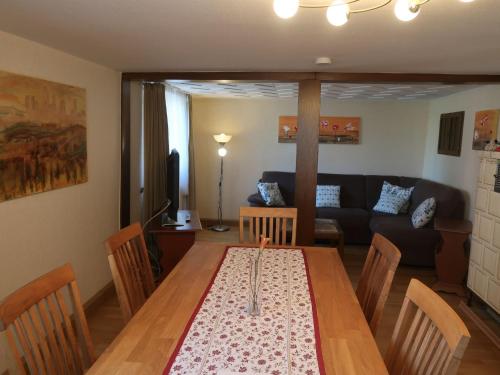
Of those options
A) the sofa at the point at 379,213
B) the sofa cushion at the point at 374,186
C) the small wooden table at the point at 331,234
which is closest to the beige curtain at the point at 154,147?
the sofa at the point at 379,213

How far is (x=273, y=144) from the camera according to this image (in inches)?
253

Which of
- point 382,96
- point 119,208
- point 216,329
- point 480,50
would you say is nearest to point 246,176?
Answer: point 382,96

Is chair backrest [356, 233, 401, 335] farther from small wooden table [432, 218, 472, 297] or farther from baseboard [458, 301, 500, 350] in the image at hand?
small wooden table [432, 218, 472, 297]

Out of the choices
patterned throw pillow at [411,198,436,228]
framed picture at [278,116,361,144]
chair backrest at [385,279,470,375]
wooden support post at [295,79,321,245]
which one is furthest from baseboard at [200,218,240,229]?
chair backrest at [385,279,470,375]

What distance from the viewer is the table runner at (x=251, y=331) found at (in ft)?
4.19

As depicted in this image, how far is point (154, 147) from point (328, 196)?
2739 millimetres

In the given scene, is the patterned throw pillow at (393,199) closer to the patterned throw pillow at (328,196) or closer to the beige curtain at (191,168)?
the patterned throw pillow at (328,196)

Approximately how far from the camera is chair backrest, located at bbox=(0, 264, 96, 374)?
47.6 inches

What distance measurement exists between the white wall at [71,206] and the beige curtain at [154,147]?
0.48 metres

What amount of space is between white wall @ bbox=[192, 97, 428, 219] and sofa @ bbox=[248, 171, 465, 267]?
33cm

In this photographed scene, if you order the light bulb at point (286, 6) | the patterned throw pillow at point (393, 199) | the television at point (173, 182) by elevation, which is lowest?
the patterned throw pillow at point (393, 199)

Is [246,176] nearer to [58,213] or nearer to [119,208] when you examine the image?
[119,208]

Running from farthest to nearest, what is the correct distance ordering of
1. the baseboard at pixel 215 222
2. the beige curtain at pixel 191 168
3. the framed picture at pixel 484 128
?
the baseboard at pixel 215 222
the beige curtain at pixel 191 168
the framed picture at pixel 484 128

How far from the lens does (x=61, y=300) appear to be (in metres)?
1.43
